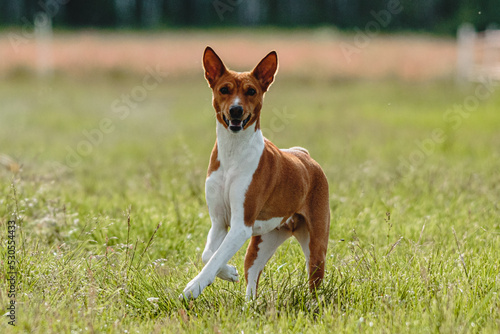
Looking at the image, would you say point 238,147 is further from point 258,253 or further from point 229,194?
point 258,253

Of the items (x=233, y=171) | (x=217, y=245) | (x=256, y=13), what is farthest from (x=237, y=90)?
(x=256, y=13)

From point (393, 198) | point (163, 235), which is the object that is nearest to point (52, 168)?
point (163, 235)

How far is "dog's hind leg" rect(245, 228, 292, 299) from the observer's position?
4266 millimetres

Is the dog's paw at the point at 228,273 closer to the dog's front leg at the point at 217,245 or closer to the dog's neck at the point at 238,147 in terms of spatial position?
the dog's front leg at the point at 217,245

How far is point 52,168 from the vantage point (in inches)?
380

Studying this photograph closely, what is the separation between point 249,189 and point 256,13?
60488 mm

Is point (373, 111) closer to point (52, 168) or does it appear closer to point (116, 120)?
point (116, 120)

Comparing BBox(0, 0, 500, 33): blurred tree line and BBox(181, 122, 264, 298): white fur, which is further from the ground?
BBox(181, 122, 264, 298): white fur

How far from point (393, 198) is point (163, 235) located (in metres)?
2.49

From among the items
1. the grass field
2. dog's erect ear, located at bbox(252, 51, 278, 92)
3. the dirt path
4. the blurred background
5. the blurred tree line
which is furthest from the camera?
the blurred tree line

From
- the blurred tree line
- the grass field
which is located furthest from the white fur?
the blurred tree line

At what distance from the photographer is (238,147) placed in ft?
12.9

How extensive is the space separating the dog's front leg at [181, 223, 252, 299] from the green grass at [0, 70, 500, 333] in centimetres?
16

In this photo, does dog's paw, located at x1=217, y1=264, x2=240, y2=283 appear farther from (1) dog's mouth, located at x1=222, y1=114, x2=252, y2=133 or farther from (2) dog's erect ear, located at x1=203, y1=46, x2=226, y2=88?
(2) dog's erect ear, located at x1=203, y1=46, x2=226, y2=88
